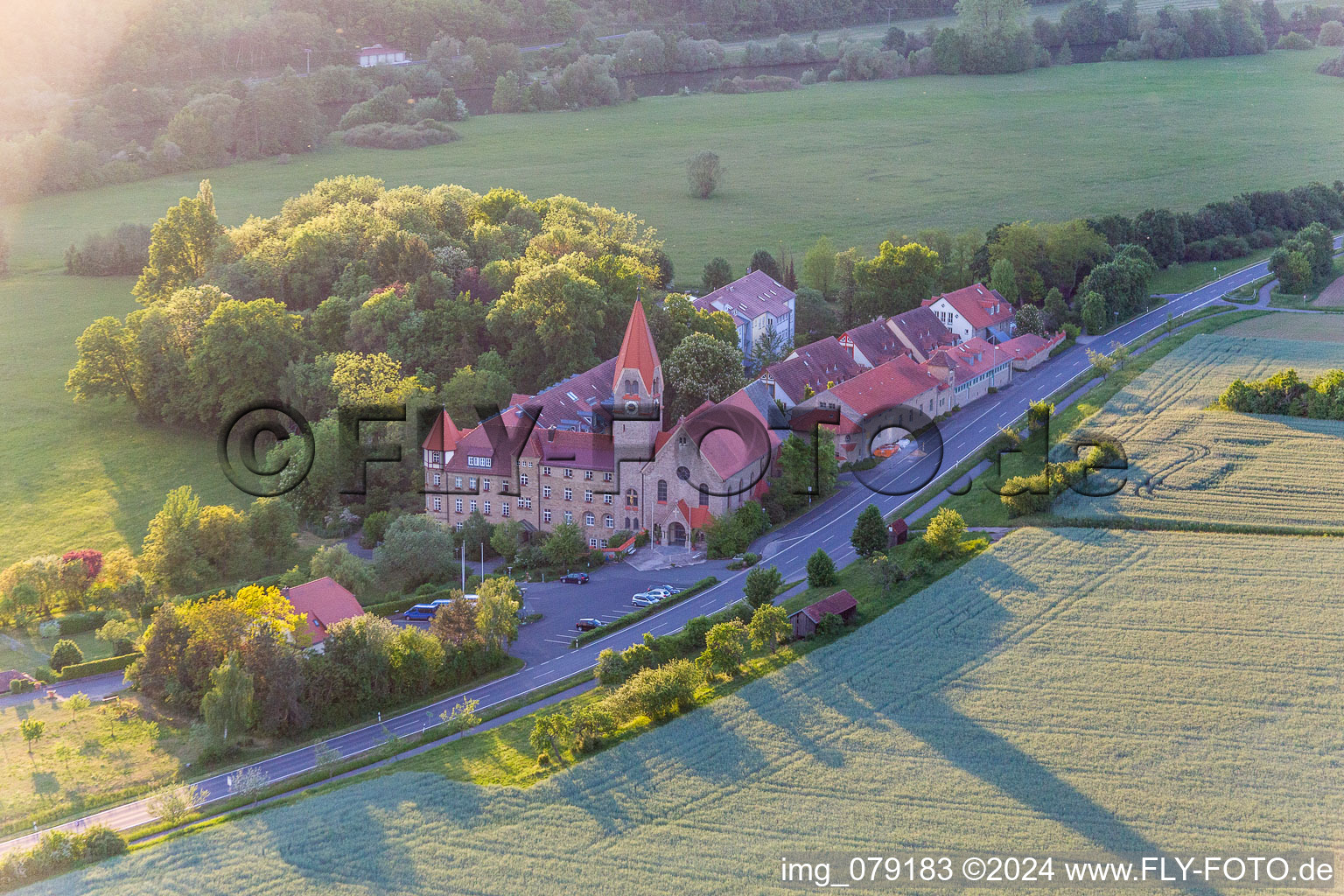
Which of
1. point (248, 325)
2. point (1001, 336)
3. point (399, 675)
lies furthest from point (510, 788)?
point (1001, 336)

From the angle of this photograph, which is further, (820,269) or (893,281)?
(820,269)

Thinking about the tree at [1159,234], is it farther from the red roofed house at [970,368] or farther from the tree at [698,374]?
the tree at [698,374]

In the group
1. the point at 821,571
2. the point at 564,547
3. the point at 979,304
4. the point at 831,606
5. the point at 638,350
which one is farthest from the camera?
the point at 979,304

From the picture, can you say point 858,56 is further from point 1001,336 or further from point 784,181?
point 1001,336

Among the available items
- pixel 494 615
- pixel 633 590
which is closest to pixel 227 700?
pixel 494 615

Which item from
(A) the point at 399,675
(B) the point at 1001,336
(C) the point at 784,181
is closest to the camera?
(A) the point at 399,675

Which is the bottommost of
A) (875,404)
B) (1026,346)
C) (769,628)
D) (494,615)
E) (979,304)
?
(769,628)

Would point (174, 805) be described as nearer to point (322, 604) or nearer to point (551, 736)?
point (551, 736)
